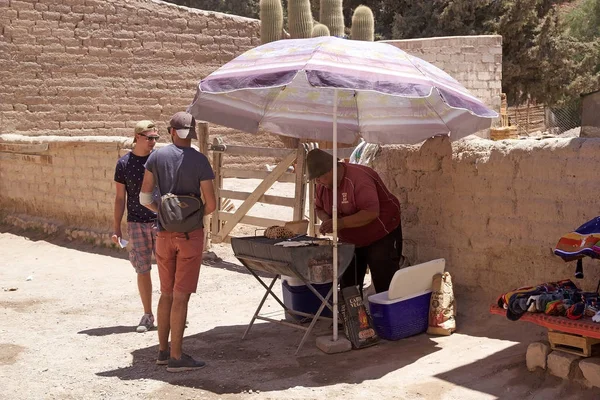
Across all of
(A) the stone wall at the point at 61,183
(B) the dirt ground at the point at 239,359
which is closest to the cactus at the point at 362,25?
(A) the stone wall at the point at 61,183

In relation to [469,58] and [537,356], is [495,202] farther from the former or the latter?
[469,58]

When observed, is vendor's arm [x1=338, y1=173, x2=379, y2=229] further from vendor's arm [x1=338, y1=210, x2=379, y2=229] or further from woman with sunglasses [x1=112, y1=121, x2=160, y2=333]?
woman with sunglasses [x1=112, y1=121, x2=160, y2=333]

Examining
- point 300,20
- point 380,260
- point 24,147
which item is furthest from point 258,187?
point 300,20

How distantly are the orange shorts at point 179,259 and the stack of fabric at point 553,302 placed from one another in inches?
80.4

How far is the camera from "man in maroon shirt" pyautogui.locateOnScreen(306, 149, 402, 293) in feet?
21.3

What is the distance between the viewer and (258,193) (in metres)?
10.0

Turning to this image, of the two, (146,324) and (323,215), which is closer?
(323,215)

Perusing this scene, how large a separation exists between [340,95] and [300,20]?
11582mm

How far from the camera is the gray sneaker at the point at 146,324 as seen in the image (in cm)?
712

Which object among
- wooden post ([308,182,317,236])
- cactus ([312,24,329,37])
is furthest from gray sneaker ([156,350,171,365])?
cactus ([312,24,329,37])


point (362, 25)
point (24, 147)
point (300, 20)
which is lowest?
point (24, 147)

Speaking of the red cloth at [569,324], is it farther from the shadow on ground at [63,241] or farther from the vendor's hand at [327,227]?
the shadow on ground at [63,241]

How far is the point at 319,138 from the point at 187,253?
2268 mm

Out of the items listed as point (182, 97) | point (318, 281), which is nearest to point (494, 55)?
point (182, 97)
